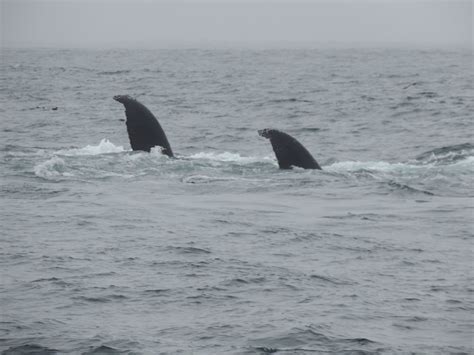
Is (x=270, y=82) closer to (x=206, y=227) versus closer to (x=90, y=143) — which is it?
(x=90, y=143)

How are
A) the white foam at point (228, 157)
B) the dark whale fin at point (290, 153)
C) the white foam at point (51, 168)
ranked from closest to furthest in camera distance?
the white foam at point (51, 168)
the dark whale fin at point (290, 153)
the white foam at point (228, 157)

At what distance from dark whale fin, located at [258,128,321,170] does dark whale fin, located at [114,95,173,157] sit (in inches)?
117

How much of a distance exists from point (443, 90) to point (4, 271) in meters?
39.4

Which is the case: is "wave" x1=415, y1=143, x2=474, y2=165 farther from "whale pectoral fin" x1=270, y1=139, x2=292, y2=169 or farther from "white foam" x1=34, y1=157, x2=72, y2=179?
"white foam" x1=34, y1=157, x2=72, y2=179

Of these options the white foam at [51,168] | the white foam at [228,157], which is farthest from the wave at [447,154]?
the white foam at [51,168]

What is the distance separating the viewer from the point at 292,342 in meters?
9.59

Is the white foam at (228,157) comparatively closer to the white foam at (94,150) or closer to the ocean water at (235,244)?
the ocean water at (235,244)

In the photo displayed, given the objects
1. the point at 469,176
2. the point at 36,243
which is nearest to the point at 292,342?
the point at 36,243

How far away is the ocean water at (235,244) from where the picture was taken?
9.85 metres

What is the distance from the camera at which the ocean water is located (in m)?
9.85

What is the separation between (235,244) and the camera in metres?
13.9

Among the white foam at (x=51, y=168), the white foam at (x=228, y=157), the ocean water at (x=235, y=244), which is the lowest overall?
the white foam at (x=228, y=157)

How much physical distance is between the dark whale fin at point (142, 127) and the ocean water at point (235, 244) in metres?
0.34

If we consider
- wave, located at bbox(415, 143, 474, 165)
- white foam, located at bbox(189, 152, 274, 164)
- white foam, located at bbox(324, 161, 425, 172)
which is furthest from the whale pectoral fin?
wave, located at bbox(415, 143, 474, 165)
